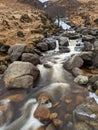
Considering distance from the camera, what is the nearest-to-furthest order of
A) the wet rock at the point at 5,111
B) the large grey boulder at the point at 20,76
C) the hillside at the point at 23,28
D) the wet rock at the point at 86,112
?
the wet rock at the point at 86,112 → the wet rock at the point at 5,111 → the large grey boulder at the point at 20,76 → the hillside at the point at 23,28

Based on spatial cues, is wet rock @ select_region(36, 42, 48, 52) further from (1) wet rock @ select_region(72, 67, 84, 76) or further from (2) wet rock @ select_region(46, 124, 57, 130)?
(2) wet rock @ select_region(46, 124, 57, 130)

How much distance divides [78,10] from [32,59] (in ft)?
124

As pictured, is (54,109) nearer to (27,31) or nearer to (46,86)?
(46,86)

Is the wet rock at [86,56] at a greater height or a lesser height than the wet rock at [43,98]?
greater

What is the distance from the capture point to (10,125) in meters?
10.4

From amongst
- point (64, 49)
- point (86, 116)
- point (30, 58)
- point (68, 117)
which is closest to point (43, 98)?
point (68, 117)

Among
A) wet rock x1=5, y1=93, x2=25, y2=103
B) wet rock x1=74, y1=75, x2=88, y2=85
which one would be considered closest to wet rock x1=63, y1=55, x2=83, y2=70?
wet rock x1=74, y1=75, x2=88, y2=85

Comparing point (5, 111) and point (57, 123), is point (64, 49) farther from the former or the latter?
point (57, 123)

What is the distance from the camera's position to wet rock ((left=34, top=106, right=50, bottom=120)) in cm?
1057

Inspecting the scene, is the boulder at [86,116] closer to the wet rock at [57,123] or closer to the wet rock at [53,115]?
the wet rock at [57,123]

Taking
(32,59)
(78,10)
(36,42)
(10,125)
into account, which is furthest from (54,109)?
(78,10)

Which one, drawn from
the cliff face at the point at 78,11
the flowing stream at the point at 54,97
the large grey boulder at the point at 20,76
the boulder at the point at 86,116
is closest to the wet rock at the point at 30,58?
the flowing stream at the point at 54,97

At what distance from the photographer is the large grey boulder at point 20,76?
13.5 m

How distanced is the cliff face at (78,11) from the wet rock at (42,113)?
29254 millimetres
